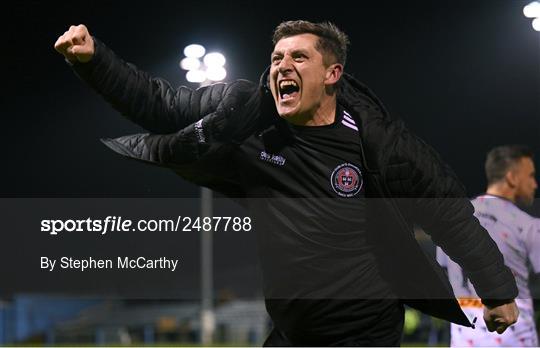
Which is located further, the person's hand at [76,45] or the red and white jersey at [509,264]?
the red and white jersey at [509,264]

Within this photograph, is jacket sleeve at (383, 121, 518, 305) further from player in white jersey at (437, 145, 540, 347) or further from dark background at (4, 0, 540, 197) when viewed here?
dark background at (4, 0, 540, 197)

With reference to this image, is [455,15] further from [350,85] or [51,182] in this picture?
[350,85]

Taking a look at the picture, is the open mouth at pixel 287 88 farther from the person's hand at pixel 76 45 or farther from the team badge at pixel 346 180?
the person's hand at pixel 76 45

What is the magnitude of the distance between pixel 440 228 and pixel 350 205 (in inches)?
17.7

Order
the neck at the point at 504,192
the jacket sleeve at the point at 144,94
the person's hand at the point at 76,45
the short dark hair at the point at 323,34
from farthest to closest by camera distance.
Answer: the neck at the point at 504,192 → the short dark hair at the point at 323,34 → the jacket sleeve at the point at 144,94 → the person's hand at the point at 76,45

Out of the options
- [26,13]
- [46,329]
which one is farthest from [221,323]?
[26,13]

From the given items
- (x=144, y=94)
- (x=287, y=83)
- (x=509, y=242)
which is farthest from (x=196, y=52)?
(x=144, y=94)

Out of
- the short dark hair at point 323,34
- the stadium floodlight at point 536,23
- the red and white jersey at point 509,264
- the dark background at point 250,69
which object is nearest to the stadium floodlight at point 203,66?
the dark background at point 250,69

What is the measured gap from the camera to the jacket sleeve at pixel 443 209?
3955 millimetres

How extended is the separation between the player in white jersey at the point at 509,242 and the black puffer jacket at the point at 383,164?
6.52ft

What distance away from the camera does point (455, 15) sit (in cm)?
901

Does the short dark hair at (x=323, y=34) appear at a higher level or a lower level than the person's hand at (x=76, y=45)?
higher

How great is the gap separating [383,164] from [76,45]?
4.66 feet

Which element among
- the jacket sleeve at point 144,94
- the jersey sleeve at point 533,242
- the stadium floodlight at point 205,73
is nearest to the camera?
the jacket sleeve at point 144,94
